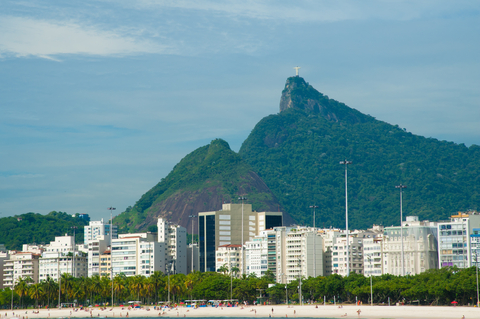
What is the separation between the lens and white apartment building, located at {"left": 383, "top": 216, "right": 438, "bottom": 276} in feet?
527

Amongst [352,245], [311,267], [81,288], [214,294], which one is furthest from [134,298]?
[352,245]

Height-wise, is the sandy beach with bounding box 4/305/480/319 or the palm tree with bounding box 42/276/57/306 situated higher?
the palm tree with bounding box 42/276/57/306

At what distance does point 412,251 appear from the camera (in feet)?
534

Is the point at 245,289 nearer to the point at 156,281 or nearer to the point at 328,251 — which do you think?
the point at 156,281

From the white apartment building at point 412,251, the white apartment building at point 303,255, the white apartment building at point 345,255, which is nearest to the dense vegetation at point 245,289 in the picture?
the white apartment building at point 303,255

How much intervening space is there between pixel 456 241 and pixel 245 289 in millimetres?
48713

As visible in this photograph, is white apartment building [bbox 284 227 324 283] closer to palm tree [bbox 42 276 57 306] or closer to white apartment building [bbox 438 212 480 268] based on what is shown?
white apartment building [bbox 438 212 480 268]

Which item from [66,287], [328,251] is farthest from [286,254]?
[66,287]

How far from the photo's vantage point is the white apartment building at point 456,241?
15188cm

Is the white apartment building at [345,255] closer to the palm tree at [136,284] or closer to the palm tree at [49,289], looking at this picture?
the palm tree at [136,284]

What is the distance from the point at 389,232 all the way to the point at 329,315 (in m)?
57.8

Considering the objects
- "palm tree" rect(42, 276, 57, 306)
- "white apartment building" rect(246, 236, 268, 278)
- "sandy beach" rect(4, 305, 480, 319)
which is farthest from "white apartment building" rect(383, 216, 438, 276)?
"palm tree" rect(42, 276, 57, 306)

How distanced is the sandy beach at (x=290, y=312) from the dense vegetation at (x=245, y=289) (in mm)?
6432

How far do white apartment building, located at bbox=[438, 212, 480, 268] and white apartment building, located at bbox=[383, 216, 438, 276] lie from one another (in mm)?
5728
